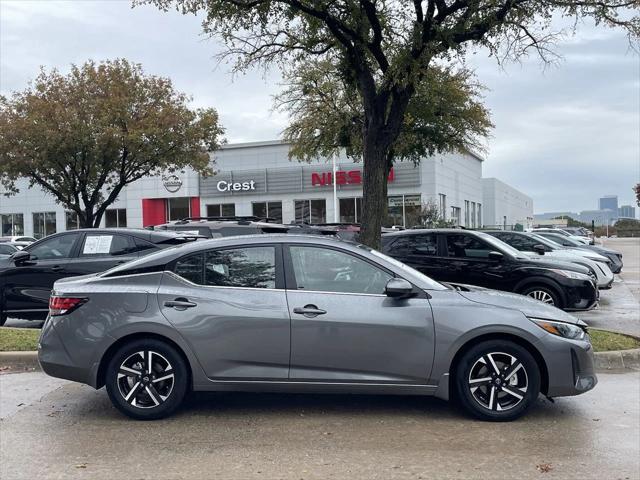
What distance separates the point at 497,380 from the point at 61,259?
7192 millimetres

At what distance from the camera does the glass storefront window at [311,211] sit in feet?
124

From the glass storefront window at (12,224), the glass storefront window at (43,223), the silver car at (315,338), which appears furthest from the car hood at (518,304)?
the glass storefront window at (12,224)

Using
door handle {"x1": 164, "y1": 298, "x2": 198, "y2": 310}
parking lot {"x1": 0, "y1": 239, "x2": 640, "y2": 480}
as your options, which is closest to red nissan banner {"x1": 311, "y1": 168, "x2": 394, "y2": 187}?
parking lot {"x1": 0, "y1": 239, "x2": 640, "y2": 480}

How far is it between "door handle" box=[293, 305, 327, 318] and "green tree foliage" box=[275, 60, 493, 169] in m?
13.6

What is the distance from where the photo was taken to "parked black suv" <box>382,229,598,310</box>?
34.3ft

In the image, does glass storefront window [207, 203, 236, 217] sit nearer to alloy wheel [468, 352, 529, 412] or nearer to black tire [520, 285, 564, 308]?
black tire [520, 285, 564, 308]

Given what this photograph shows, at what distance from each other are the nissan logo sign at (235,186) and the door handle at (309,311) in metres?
34.3

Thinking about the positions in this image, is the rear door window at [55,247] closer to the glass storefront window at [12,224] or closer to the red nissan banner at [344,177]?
the red nissan banner at [344,177]

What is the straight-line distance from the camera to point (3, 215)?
45.7 meters

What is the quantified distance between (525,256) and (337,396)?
6.26 meters

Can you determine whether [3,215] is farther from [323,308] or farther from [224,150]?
[323,308]

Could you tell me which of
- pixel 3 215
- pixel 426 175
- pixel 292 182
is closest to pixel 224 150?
pixel 292 182

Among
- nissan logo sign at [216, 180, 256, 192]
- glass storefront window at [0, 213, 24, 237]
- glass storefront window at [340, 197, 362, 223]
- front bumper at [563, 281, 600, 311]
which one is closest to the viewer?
front bumper at [563, 281, 600, 311]

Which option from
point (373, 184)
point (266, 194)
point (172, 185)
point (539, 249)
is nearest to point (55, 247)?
point (373, 184)
